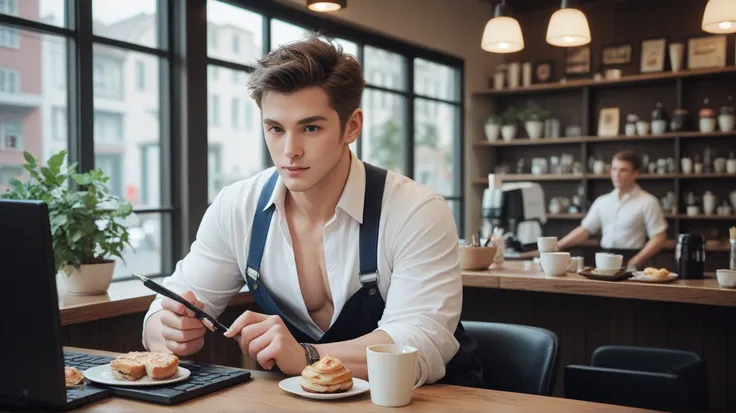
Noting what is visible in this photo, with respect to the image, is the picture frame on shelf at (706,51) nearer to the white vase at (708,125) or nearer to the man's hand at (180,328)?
the white vase at (708,125)

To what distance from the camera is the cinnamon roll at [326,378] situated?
4.19ft

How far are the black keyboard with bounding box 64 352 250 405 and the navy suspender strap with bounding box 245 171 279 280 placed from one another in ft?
1.07

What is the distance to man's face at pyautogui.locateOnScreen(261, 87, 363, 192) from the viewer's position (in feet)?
5.21

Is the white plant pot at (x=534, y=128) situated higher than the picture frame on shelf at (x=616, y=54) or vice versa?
the picture frame on shelf at (x=616, y=54)

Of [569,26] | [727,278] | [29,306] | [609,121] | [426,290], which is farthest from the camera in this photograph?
[609,121]

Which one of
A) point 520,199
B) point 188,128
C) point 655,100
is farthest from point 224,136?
point 655,100

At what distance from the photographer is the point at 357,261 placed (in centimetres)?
172

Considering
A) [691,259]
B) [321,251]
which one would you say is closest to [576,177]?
[691,259]

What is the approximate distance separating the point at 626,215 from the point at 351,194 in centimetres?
403

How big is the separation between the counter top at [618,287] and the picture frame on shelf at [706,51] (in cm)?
354

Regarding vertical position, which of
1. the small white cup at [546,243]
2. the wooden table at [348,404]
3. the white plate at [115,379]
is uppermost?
the small white cup at [546,243]

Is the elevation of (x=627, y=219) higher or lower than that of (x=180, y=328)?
higher

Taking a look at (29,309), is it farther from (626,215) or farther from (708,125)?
(708,125)

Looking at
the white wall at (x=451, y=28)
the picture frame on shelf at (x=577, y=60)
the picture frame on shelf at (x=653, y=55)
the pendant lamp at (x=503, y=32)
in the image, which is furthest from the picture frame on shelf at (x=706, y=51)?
the pendant lamp at (x=503, y=32)
